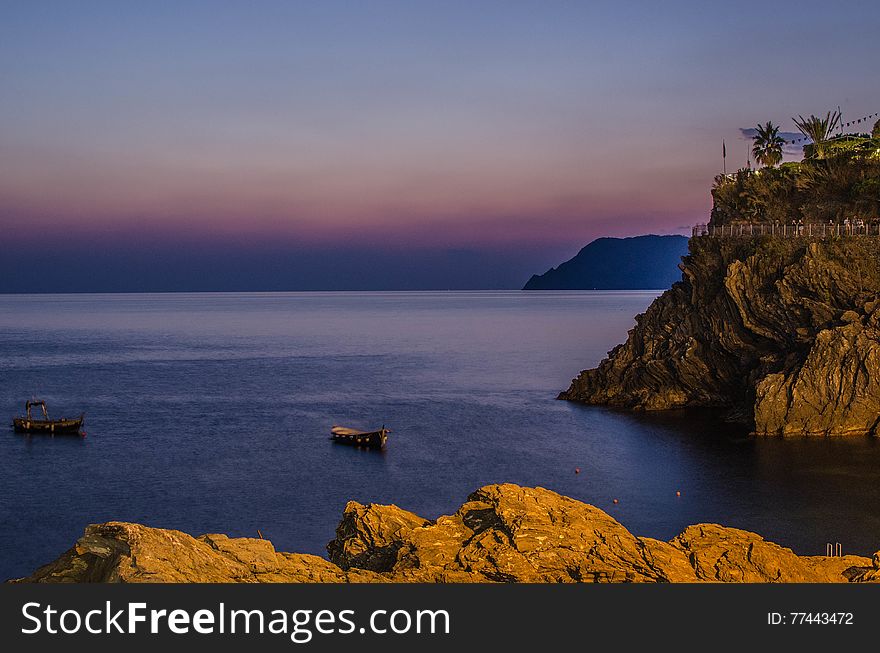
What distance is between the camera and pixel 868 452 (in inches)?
2148

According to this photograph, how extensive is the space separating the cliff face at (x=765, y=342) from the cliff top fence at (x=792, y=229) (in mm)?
1441

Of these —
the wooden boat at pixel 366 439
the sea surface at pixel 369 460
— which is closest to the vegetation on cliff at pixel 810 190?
the sea surface at pixel 369 460

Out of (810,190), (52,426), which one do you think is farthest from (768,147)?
(52,426)

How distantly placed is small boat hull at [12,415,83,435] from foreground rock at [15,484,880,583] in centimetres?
5714

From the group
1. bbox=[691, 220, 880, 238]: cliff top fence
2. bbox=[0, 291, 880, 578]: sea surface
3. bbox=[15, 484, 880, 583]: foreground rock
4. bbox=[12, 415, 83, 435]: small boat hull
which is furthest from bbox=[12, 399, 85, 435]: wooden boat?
bbox=[691, 220, 880, 238]: cliff top fence

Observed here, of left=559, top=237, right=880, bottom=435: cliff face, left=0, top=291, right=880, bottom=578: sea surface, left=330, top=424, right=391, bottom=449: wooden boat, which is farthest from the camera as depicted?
left=330, top=424, right=391, bottom=449: wooden boat

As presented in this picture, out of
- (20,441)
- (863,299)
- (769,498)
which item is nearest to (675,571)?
(769,498)

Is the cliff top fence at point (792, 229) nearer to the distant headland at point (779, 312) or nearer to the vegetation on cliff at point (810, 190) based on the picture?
the distant headland at point (779, 312)

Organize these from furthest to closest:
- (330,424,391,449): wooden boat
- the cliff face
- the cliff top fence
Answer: the cliff top fence, (330,424,391,449): wooden boat, the cliff face

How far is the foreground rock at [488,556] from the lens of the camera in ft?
38.6

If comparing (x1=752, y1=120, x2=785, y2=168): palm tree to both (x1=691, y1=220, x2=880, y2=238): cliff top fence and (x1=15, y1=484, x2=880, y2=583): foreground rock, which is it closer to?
(x1=691, y1=220, x2=880, y2=238): cliff top fence

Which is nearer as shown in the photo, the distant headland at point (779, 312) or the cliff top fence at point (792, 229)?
the distant headland at point (779, 312)

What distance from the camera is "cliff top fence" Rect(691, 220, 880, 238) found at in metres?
68.1

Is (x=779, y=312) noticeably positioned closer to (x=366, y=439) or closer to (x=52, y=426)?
(x=366, y=439)
